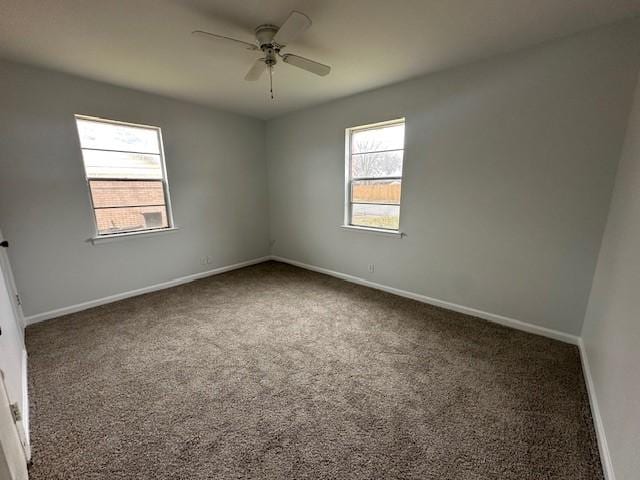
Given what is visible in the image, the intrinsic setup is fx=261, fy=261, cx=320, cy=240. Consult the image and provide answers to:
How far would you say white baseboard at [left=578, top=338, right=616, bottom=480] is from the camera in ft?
4.08

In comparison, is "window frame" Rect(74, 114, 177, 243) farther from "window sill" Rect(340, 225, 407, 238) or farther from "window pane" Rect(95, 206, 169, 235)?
"window sill" Rect(340, 225, 407, 238)

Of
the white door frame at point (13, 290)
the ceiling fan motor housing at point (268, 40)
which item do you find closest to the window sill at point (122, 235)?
the white door frame at point (13, 290)

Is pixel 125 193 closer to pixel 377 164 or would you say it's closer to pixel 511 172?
pixel 377 164

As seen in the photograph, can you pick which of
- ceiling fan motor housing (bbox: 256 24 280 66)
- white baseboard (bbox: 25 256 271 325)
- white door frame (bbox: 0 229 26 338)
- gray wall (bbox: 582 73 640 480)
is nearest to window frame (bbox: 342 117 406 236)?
ceiling fan motor housing (bbox: 256 24 280 66)

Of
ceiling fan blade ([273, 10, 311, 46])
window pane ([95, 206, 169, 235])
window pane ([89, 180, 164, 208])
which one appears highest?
ceiling fan blade ([273, 10, 311, 46])

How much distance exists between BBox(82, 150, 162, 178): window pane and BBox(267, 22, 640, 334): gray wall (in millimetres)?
2519

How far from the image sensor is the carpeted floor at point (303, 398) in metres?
1.33

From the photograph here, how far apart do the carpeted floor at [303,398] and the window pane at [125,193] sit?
4.41 ft

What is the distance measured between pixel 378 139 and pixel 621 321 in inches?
109

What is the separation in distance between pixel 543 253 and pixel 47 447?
3.73 m

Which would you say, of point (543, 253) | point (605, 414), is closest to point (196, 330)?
point (605, 414)

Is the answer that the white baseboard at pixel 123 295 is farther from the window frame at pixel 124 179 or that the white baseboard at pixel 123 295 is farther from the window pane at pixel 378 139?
the window pane at pixel 378 139

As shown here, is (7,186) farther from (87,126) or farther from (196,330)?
(196,330)

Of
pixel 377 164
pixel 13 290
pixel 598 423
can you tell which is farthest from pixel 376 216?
pixel 13 290
